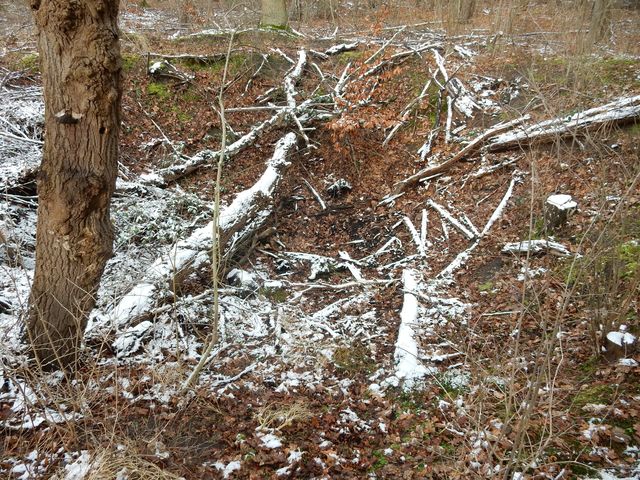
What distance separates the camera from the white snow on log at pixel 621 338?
3705mm

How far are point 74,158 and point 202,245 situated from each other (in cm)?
236

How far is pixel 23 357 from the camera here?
3535 millimetres

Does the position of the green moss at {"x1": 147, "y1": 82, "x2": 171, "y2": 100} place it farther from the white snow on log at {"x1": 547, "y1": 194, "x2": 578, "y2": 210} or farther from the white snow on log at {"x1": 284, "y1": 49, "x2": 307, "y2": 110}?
the white snow on log at {"x1": 547, "y1": 194, "x2": 578, "y2": 210}

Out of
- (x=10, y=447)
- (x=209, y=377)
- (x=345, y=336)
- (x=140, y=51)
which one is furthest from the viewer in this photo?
(x=140, y=51)

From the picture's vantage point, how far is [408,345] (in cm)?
469

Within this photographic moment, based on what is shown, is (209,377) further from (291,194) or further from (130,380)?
(291,194)

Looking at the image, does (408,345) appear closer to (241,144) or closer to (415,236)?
(415,236)

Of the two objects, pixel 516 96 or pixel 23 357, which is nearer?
pixel 23 357

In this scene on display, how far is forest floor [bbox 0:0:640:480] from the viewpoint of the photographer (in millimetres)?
3375

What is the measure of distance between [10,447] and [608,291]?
5.22 meters

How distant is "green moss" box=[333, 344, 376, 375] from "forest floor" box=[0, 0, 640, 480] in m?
0.03

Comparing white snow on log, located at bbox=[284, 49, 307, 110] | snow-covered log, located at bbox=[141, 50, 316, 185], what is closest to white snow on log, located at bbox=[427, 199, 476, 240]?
snow-covered log, located at bbox=[141, 50, 316, 185]

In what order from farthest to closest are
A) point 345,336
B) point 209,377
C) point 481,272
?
1. point 481,272
2. point 345,336
3. point 209,377

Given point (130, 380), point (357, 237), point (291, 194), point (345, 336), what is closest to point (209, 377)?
point (130, 380)
